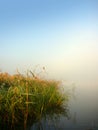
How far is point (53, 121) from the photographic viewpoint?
539 cm

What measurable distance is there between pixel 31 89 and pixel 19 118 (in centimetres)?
123

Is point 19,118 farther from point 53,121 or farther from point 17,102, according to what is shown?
point 53,121

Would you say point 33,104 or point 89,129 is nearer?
point 89,129

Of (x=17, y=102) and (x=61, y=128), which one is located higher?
(x=17, y=102)

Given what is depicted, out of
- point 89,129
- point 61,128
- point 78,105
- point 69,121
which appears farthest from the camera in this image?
point 78,105

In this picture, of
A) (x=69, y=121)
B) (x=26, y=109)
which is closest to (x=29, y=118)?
(x=26, y=109)

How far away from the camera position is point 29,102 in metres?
4.99

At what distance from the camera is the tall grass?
16.2 ft

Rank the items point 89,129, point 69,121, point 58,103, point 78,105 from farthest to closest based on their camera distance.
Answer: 1. point 78,105
2. point 58,103
3. point 69,121
4. point 89,129

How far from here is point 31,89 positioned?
20.3 ft

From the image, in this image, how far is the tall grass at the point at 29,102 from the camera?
4934 mm

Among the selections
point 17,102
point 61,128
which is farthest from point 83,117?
point 17,102

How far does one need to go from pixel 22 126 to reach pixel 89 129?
33.3 inches

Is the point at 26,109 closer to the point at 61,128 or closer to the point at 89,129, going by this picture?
the point at 61,128
